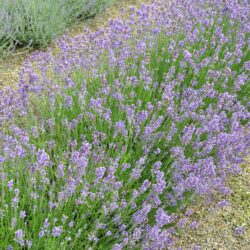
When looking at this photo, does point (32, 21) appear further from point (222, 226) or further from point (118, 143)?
point (222, 226)

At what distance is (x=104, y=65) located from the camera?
3.51 m

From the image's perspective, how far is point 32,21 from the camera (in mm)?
4227

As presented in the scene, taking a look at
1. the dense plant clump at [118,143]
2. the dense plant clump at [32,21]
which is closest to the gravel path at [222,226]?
the dense plant clump at [118,143]

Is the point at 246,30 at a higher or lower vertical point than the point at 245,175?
higher

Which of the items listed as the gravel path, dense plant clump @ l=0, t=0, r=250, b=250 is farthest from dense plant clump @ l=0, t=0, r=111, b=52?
the gravel path

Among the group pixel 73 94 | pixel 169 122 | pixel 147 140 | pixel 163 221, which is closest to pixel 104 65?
pixel 73 94

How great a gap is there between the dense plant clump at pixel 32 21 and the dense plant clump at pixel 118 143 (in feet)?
1.47

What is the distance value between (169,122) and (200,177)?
1.86 ft

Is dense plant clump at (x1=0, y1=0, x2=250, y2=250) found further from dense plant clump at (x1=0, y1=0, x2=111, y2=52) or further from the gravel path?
dense plant clump at (x1=0, y1=0, x2=111, y2=52)

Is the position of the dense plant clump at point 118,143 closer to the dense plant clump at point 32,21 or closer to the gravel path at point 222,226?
the gravel path at point 222,226

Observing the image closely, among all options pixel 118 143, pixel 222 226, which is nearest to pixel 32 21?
pixel 118 143

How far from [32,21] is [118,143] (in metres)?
2.23

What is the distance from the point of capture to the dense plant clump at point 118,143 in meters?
2.04

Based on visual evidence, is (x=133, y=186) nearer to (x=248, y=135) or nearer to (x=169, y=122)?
(x=169, y=122)
